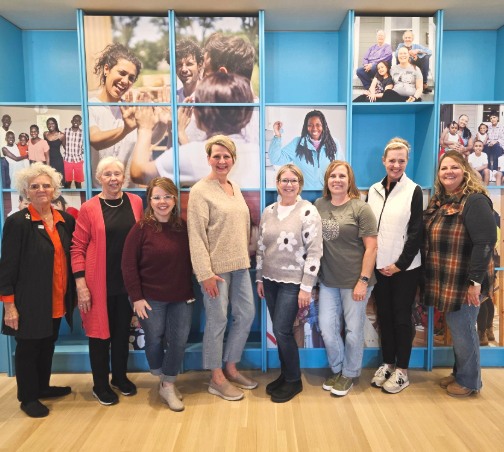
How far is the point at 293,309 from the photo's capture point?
2.33 m

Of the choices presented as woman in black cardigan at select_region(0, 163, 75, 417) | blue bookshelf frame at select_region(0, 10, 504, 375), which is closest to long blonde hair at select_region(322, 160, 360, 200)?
blue bookshelf frame at select_region(0, 10, 504, 375)

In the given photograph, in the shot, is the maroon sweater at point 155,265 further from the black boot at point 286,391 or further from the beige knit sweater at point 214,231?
the black boot at point 286,391

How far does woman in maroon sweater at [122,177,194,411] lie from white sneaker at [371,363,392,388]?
135cm

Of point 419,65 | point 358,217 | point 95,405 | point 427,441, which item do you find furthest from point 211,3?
point 427,441

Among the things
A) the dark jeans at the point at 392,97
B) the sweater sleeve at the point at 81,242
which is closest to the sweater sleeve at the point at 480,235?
the dark jeans at the point at 392,97

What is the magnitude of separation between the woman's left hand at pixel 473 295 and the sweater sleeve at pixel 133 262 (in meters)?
2.06

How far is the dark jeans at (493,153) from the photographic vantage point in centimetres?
268

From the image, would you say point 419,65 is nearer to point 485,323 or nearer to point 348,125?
point 348,125

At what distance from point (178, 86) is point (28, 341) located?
6.46ft

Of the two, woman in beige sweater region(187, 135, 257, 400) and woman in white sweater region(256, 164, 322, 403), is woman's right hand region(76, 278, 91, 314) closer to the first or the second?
woman in beige sweater region(187, 135, 257, 400)

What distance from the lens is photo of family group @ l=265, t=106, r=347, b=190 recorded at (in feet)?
8.76

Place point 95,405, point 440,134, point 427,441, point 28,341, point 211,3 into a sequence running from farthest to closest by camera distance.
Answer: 1. point 440,134
2. point 211,3
3. point 95,405
4. point 28,341
5. point 427,441

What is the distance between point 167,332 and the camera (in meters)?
2.30

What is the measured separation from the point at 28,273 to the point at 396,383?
250cm
